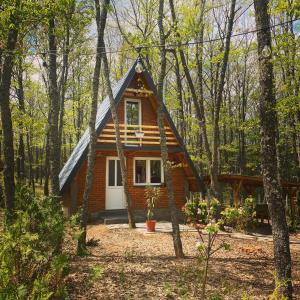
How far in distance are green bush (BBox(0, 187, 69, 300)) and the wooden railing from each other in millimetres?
9008

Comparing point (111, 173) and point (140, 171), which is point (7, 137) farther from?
point (140, 171)

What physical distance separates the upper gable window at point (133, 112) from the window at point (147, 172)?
196cm

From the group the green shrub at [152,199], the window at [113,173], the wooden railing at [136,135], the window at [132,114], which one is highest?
the window at [132,114]

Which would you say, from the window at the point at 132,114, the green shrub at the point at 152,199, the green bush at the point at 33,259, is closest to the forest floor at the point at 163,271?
the green bush at the point at 33,259

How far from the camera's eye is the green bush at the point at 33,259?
3744mm

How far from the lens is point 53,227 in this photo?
5051 millimetres

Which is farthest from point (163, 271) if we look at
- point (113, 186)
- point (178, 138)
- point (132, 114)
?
point (132, 114)

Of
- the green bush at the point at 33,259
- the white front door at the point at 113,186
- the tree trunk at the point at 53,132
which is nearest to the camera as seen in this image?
the green bush at the point at 33,259

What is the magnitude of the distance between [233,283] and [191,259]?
1.66 metres

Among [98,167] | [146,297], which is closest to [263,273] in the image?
[146,297]

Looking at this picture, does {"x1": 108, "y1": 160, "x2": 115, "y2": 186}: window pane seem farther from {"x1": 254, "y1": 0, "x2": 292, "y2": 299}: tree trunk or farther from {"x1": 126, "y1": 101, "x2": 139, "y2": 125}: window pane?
{"x1": 254, "y1": 0, "x2": 292, "y2": 299}: tree trunk

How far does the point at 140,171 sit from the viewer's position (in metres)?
16.3

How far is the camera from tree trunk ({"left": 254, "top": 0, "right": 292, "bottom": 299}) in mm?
5172

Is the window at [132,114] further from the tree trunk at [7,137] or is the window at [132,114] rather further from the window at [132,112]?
the tree trunk at [7,137]
